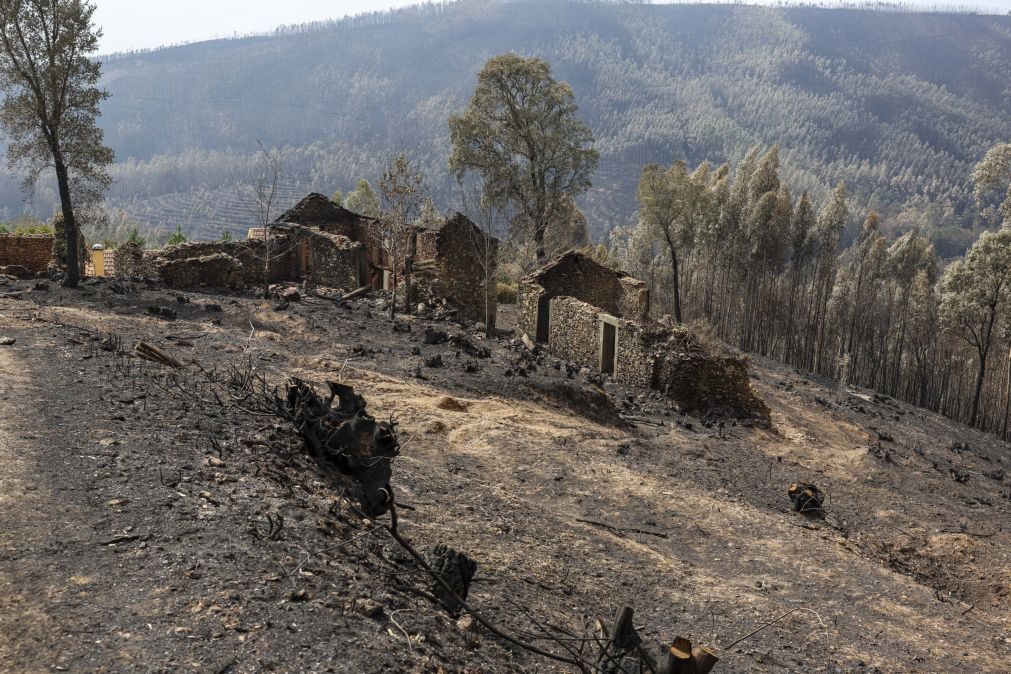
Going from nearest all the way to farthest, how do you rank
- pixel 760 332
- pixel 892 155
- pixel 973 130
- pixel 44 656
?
pixel 44 656
pixel 760 332
pixel 892 155
pixel 973 130

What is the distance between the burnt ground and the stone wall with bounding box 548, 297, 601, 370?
2797 mm

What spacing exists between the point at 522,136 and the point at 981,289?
18.3 m

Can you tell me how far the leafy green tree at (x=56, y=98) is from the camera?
Answer: 18656 millimetres

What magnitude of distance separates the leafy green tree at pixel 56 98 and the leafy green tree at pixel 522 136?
51.9 feet

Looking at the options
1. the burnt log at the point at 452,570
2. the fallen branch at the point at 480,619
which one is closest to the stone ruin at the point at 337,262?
the burnt log at the point at 452,570

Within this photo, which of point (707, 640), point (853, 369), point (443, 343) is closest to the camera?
point (707, 640)

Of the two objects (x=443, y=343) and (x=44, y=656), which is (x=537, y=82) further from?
(x=44, y=656)

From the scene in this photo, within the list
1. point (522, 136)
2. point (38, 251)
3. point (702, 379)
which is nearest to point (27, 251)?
point (38, 251)

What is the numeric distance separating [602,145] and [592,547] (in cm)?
18286

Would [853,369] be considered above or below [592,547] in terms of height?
below

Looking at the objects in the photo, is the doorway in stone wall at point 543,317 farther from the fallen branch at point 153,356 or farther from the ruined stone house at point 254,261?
the fallen branch at point 153,356

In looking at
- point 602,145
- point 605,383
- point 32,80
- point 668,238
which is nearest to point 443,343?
point 605,383

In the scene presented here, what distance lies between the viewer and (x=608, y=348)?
1916 centimetres

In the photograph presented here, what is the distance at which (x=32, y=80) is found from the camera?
18.7 m
